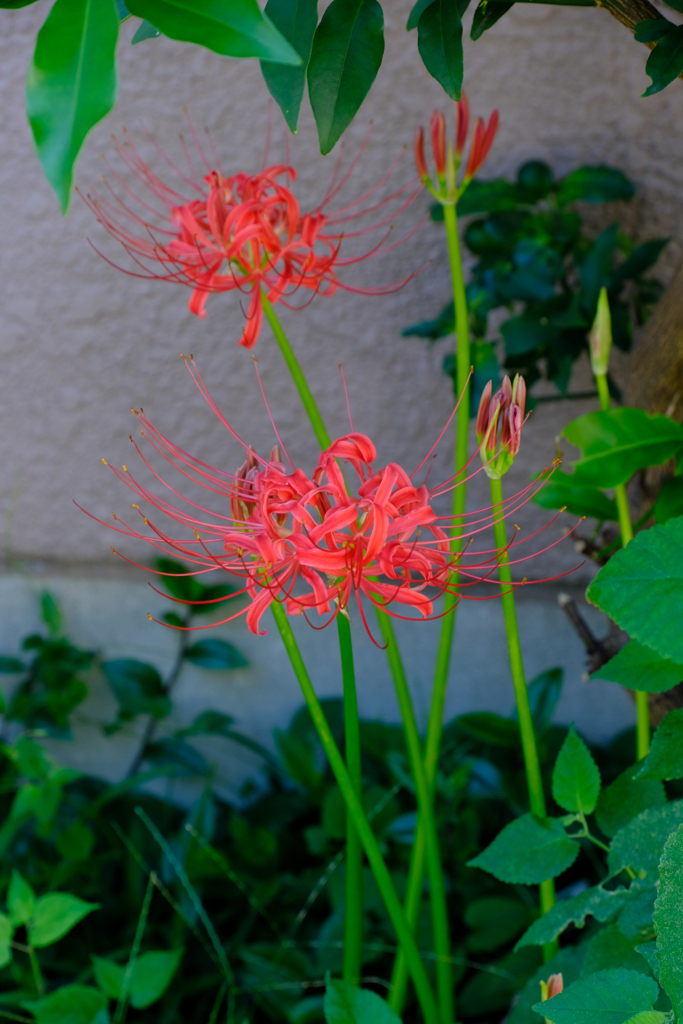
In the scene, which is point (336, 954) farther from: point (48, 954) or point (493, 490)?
point (493, 490)

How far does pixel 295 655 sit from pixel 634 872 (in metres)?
0.24

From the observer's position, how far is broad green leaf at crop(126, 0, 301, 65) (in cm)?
26

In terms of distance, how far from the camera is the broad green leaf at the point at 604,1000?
313 millimetres

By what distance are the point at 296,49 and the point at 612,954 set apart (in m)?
0.51

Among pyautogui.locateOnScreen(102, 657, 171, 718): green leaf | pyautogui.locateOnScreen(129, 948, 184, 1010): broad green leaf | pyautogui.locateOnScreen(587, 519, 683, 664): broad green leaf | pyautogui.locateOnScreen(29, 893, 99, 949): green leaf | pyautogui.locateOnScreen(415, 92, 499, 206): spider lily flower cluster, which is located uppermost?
pyautogui.locateOnScreen(415, 92, 499, 206): spider lily flower cluster

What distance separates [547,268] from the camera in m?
0.79

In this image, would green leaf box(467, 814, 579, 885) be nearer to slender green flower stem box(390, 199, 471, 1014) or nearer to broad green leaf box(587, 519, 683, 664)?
slender green flower stem box(390, 199, 471, 1014)

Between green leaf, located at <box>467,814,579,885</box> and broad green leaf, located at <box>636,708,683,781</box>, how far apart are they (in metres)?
0.08

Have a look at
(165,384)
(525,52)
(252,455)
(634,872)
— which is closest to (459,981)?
(634,872)

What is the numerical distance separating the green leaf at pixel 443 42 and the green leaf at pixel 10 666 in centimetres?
92

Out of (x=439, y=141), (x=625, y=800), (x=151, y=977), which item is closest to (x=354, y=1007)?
(x=625, y=800)

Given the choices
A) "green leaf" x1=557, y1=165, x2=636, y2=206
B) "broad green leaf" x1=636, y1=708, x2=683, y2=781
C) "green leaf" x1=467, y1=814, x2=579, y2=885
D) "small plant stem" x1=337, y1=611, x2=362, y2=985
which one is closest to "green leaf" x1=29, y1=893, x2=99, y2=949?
"small plant stem" x1=337, y1=611, x2=362, y2=985

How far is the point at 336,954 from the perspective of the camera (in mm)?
788

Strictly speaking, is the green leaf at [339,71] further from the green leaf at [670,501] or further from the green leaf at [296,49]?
the green leaf at [670,501]
